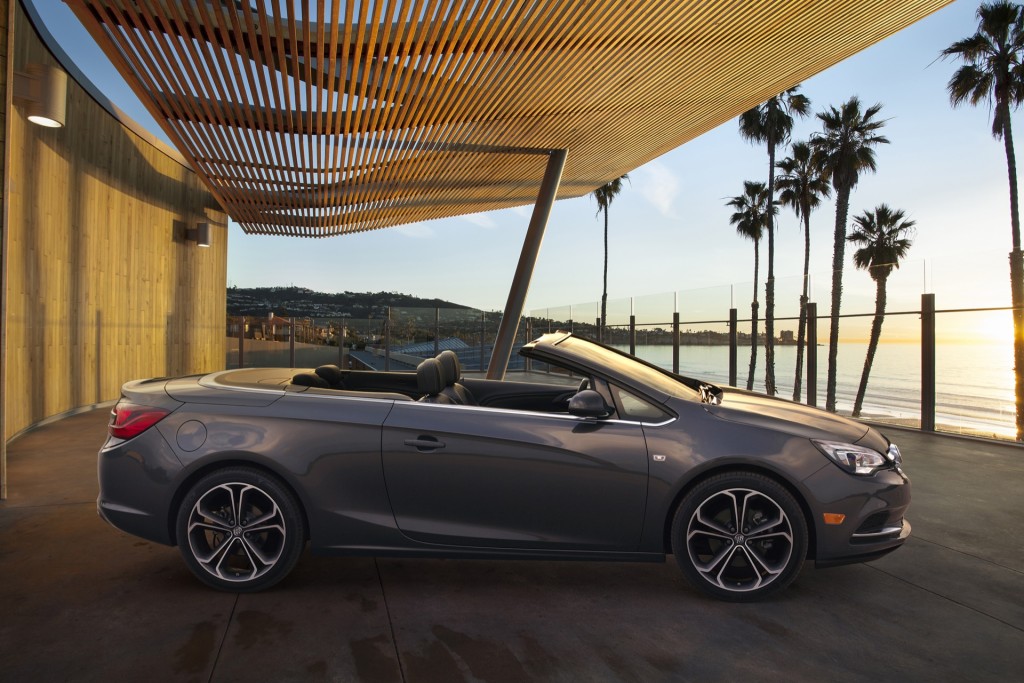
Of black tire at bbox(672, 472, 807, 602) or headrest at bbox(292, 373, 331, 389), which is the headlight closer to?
black tire at bbox(672, 472, 807, 602)

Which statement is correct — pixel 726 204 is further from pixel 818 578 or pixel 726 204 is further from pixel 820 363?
pixel 818 578

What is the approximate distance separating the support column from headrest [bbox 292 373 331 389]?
8.50 meters

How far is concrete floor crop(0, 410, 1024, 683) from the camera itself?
2.67 metres

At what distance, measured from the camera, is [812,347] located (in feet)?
44.5

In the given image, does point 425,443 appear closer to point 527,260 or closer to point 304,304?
point 527,260

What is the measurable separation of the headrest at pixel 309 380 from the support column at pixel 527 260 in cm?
850

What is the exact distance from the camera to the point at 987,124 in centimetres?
2081

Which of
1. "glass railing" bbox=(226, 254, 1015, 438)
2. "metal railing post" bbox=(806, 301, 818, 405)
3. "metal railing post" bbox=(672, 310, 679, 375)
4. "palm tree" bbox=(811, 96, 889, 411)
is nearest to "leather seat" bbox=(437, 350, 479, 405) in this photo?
"glass railing" bbox=(226, 254, 1015, 438)

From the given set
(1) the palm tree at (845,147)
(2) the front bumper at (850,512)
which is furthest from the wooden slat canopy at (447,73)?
(1) the palm tree at (845,147)

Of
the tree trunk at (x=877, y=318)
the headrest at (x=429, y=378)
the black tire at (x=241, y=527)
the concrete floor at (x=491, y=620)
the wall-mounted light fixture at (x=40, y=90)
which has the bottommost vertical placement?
the concrete floor at (x=491, y=620)

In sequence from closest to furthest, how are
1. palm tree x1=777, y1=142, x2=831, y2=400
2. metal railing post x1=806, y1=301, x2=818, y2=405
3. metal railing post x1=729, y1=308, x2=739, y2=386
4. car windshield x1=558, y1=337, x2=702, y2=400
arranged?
1. car windshield x1=558, y1=337, x2=702, y2=400
2. metal railing post x1=806, y1=301, x2=818, y2=405
3. metal railing post x1=729, y1=308, x2=739, y2=386
4. palm tree x1=777, y1=142, x2=831, y2=400

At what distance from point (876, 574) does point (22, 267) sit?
9017 mm

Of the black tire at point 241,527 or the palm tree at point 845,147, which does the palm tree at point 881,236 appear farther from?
the black tire at point 241,527

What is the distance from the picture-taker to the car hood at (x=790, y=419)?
3404mm
